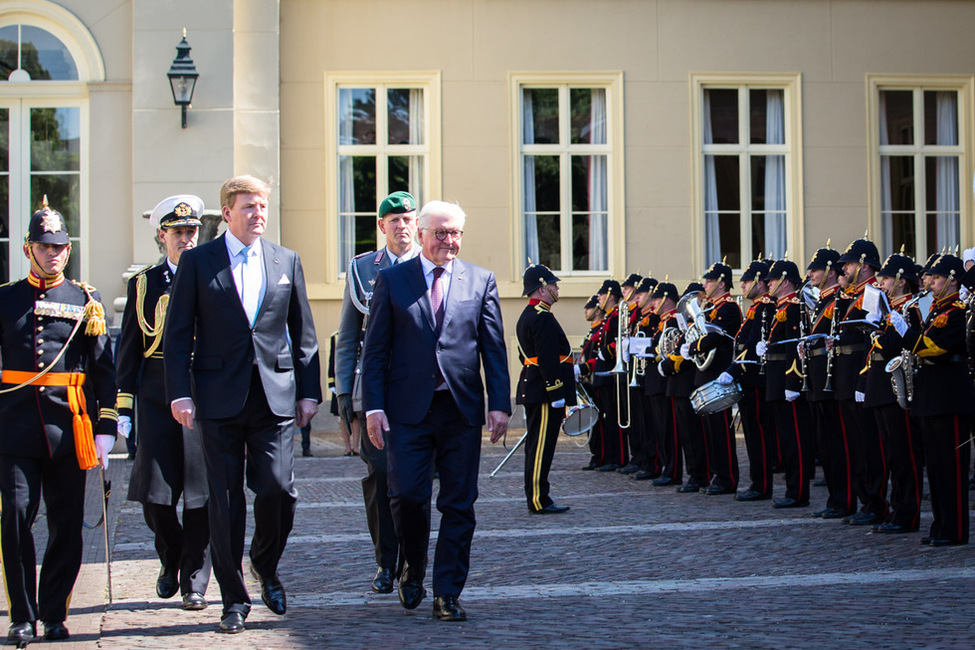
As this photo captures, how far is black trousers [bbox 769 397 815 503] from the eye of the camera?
10.8 m

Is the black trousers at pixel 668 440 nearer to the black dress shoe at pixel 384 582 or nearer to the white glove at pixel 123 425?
the black dress shoe at pixel 384 582

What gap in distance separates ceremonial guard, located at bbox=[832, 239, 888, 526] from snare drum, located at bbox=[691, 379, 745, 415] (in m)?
1.19

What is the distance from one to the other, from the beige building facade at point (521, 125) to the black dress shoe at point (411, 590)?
40.3 feet

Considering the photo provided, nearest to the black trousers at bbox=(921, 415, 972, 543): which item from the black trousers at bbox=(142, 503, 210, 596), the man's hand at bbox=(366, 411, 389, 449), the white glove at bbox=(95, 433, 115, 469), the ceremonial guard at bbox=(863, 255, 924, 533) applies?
the ceremonial guard at bbox=(863, 255, 924, 533)

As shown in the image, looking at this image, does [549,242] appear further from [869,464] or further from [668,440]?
[869,464]

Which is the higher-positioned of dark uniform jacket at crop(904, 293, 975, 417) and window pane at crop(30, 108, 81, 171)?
window pane at crop(30, 108, 81, 171)

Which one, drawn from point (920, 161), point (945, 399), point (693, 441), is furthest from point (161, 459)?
point (920, 161)

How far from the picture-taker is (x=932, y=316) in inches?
343

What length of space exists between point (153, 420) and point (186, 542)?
2.05 feet

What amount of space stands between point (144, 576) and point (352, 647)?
2340 millimetres

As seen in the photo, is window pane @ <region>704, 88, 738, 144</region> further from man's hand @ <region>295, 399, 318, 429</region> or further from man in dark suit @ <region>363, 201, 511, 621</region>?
man's hand @ <region>295, 399, 318, 429</region>

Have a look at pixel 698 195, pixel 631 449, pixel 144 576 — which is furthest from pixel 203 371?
pixel 698 195

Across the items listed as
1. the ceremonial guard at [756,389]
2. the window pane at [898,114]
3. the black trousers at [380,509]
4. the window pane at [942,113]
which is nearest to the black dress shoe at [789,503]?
the ceremonial guard at [756,389]

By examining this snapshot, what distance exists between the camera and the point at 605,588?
722 centimetres
